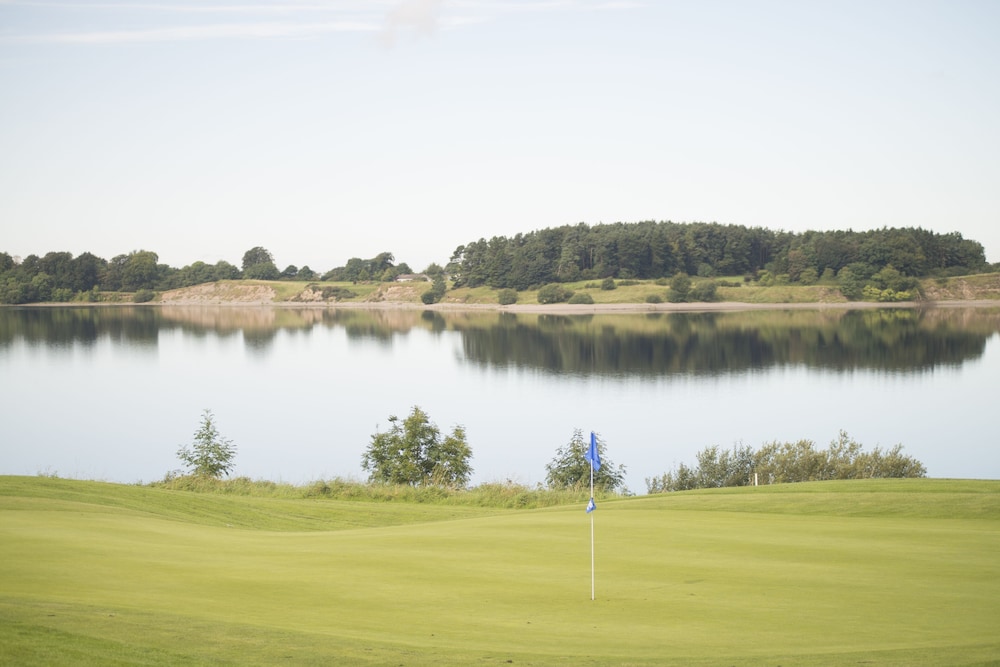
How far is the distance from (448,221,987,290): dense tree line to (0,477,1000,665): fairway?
157240 millimetres

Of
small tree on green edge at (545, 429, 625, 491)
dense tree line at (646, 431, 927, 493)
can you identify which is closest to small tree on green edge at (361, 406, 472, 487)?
small tree on green edge at (545, 429, 625, 491)

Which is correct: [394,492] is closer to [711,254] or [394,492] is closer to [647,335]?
[647,335]

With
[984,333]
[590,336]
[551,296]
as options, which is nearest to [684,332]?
[590,336]

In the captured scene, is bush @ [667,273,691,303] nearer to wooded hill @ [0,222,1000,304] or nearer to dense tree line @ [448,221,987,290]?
wooded hill @ [0,222,1000,304]

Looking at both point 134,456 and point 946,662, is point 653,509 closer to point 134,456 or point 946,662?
point 946,662

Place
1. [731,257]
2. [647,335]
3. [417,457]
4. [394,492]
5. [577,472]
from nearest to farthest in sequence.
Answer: [394,492]
[577,472]
[417,457]
[647,335]
[731,257]

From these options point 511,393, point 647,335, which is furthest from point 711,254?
point 511,393

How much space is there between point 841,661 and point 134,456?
43415 millimetres

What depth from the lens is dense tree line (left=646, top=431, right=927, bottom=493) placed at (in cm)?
3178

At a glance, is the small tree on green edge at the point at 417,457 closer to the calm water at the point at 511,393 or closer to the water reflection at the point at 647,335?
the calm water at the point at 511,393

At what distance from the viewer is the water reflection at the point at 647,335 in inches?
3137

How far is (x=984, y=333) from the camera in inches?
4048

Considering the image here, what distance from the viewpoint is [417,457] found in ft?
117

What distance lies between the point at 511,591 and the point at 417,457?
24572 mm
